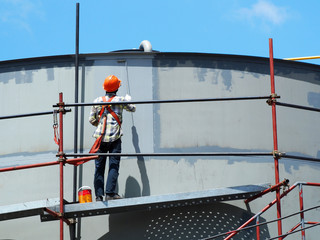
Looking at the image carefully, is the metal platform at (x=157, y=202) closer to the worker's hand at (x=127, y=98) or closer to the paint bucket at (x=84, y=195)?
the paint bucket at (x=84, y=195)

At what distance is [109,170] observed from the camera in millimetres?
9656

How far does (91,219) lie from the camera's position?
9.74 metres

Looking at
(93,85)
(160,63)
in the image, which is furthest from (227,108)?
(93,85)

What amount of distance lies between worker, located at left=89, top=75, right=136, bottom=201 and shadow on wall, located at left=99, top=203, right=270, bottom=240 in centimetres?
39

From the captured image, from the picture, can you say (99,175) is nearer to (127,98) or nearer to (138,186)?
(138,186)

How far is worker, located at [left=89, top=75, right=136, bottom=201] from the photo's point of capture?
958 cm

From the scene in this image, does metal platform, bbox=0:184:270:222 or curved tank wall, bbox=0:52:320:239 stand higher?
curved tank wall, bbox=0:52:320:239

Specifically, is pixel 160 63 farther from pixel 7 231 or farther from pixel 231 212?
pixel 7 231

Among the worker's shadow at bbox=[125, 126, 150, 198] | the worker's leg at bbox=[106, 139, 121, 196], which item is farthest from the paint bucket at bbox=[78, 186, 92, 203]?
the worker's shadow at bbox=[125, 126, 150, 198]

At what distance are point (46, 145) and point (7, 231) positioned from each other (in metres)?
1.31

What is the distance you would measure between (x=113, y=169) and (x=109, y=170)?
7 centimetres

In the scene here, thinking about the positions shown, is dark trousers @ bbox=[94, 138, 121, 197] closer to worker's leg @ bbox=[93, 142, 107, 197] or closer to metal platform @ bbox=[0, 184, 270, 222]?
worker's leg @ bbox=[93, 142, 107, 197]

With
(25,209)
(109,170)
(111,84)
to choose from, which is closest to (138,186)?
(109,170)

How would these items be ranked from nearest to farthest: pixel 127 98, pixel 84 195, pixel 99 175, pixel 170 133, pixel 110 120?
pixel 84 195
pixel 99 175
pixel 110 120
pixel 127 98
pixel 170 133
